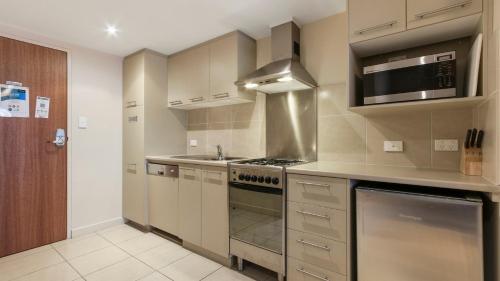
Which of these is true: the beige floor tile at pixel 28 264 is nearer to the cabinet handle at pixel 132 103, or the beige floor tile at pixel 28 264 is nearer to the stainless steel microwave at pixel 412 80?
the cabinet handle at pixel 132 103

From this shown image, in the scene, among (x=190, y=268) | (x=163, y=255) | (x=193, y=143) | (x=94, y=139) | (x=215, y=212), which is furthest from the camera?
(x=193, y=143)

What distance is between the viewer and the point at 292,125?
7.72 ft

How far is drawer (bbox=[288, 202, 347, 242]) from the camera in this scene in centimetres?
151

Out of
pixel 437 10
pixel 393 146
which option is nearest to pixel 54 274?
pixel 393 146

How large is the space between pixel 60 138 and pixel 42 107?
361 mm

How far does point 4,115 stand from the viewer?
228 centimetres

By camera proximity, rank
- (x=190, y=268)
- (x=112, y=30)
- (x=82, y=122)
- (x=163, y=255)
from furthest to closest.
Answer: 1. (x=82, y=122)
2. (x=112, y=30)
3. (x=163, y=255)
4. (x=190, y=268)

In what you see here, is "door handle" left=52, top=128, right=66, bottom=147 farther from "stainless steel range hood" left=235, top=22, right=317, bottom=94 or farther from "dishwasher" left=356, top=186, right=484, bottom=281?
"dishwasher" left=356, top=186, right=484, bottom=281

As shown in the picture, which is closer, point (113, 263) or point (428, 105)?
point (428, 105)

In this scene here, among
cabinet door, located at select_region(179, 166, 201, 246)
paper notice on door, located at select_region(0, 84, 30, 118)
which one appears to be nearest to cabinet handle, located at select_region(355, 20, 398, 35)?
cabinet door, located at select_region(179, 166, 201, 246)

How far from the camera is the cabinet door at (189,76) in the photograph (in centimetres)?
269

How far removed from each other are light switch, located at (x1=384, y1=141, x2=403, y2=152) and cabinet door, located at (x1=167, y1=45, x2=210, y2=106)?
6.03 feet

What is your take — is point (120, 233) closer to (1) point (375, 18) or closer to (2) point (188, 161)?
(2) point (188, 161)

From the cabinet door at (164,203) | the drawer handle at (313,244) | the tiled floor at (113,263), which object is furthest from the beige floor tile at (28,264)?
the drawer handle at (313,244)
